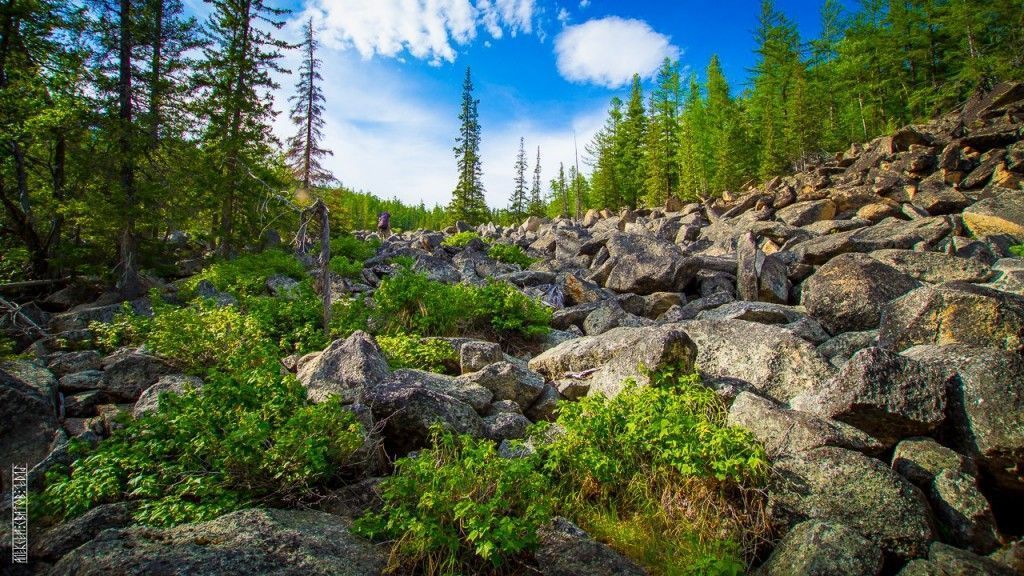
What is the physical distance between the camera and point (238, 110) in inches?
695

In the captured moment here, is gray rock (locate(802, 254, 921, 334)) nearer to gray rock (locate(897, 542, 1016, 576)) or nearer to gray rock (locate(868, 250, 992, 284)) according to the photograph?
gray rock (locate(868, 250, 992, 284))

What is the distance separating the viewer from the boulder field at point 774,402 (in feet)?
11.0

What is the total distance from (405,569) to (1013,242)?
59.0ft

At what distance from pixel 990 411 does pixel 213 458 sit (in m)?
7.31

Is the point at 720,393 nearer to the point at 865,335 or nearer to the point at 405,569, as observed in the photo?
the point at 865,335

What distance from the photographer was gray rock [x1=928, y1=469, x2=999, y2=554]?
156 inches

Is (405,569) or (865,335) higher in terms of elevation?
(865,335)

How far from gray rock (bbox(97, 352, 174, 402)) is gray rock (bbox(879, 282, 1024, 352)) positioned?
34.4 feet

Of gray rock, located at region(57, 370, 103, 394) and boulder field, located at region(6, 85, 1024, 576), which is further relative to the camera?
gray rock, located at region(57, 370, 103, 394)

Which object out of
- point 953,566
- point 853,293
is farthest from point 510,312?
point 953,566

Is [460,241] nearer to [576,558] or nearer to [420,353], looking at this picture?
[420,353]

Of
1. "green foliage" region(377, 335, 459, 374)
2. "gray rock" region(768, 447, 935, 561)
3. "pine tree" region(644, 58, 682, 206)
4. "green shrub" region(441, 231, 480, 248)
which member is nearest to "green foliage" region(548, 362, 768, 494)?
"gray rock" region(768, 447, 935, 561)

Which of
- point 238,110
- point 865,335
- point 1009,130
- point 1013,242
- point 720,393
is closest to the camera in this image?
point 720,393

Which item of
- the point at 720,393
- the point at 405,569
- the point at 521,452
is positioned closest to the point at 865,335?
the point at 720,393
